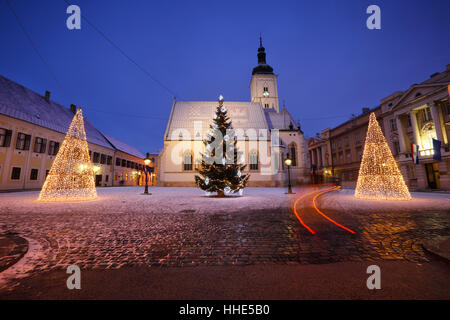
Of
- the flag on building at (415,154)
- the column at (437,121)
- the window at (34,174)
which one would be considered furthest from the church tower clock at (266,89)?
the window at (34,174)

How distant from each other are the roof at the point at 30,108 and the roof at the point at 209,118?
15.7 meters

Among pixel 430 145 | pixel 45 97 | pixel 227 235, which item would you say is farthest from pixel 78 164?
pixel 430 145

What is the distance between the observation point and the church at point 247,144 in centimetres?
3231

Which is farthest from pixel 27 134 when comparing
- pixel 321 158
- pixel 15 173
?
pixel 321 158

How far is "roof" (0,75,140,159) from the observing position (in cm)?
2267

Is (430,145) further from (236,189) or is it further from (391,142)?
(236,189)

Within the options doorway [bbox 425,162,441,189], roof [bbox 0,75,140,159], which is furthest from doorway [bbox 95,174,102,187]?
doorway [bbox 425,162,441,189]

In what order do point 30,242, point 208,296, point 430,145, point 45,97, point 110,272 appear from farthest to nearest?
point 45,97, point 430,145, point 30,242, point 110,272, point 208,296

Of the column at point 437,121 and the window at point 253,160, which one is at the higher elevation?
the column at point 437,121

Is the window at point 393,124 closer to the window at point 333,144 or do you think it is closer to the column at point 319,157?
the window at point 333,144

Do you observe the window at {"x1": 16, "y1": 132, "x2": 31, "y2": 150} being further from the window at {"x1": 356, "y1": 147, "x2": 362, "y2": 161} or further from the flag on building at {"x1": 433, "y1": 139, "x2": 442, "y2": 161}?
the window at {"x1": 356, "y1": 147, "x2": 362, "y2": 161}

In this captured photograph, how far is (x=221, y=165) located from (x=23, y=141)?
25415 millimetres

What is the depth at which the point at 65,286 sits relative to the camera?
235 cm
